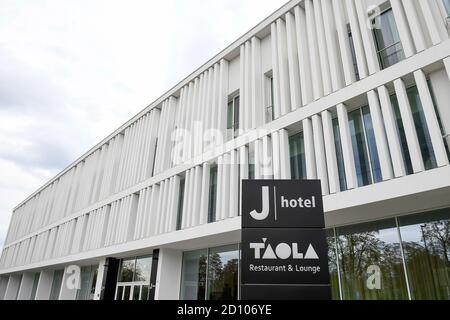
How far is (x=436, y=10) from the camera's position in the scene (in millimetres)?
9141

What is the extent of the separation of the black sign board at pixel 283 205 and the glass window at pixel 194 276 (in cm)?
1243

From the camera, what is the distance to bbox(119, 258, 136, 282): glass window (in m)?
18.6

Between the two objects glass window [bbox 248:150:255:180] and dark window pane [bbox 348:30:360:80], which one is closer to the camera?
dark window pane [bbox 348:30:360:80]

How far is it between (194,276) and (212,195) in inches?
163

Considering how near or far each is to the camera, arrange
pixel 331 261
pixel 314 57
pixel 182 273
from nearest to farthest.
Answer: pixel 331 261 < pixel 314 57 < pixel 182 273

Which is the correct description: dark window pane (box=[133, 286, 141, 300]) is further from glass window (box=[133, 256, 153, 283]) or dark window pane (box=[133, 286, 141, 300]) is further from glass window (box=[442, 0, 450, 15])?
glass window (box=[442, 0, 450, 15])

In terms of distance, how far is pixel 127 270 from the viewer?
1902cm

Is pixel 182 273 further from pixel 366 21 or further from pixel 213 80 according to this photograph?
pixel 366 21

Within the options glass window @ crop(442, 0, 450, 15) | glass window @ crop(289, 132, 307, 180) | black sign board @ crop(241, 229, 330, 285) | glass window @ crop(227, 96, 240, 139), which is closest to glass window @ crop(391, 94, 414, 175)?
glass window @ crop(442, 0, 450, 15)

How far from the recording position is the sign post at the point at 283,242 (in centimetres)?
278

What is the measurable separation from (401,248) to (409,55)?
5.60 metres

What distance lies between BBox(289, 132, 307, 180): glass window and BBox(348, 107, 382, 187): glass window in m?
1.87

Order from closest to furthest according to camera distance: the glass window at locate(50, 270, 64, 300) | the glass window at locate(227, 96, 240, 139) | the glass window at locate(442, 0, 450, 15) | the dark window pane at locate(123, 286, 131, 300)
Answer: the glass window at locate(442, 0, 450, 15) → the glass window at locate(227, 96, 240, 139) → the dark window pane at locate(123, 286, 131, 300) → the glass window at locate(50, 270, 64, 300)
